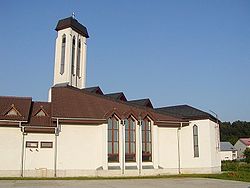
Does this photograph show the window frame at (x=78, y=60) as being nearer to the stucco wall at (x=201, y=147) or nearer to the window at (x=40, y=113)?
the window at (x=40, y=113)

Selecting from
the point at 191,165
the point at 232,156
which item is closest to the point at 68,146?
the point at 191,165

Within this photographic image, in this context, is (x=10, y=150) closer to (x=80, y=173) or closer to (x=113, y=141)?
(x=80, y=173)

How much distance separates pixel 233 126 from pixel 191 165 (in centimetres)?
10964

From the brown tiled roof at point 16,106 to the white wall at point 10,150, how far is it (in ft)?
3.14

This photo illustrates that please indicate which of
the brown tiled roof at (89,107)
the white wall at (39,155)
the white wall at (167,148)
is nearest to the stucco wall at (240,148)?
the white wall at (167,148)

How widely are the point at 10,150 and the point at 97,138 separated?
6963mm

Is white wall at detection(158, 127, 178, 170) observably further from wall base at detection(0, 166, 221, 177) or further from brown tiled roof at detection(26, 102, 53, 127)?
brown tiled roof at detection(26, 102, 53, 127)

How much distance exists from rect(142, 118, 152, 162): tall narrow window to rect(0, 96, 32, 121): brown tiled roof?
33.0 feet

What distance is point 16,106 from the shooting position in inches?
1028

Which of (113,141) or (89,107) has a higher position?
(89,107)

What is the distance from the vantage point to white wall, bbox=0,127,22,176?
24.1m

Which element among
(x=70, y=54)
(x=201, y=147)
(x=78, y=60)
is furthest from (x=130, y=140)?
(x=78, y=60)

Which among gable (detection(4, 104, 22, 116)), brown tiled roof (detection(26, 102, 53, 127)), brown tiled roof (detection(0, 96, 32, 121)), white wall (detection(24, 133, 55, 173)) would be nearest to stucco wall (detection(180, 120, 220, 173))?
white wall (detection(24, 133, 55, 173))

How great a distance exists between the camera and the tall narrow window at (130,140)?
26.6 metres
